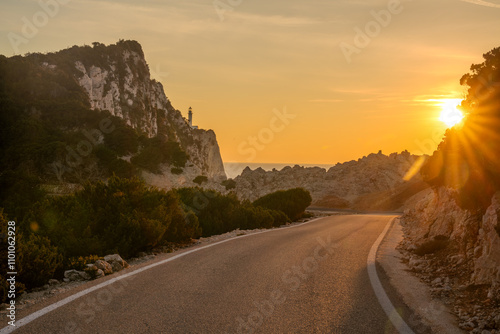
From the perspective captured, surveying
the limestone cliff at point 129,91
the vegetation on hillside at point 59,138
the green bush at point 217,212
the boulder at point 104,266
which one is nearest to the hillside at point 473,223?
the boulder at point 104,266

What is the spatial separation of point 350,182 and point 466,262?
2178 inches

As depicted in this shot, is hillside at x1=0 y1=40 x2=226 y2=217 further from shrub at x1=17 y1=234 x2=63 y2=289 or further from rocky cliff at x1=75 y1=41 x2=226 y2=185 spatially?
shrub at x1=17 y1=234 x2=63 y2=289

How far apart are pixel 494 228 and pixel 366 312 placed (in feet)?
10.5

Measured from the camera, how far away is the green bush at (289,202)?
27.4 meters

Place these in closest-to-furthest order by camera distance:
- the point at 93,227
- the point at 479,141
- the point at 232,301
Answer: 1. the point at 232,301
2. the point at 479,141
3. the point at 93,227

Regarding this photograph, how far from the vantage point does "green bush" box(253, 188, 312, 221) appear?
27.4 meters

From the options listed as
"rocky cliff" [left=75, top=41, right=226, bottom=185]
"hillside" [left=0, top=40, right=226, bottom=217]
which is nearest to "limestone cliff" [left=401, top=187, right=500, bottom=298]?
"hillside" [left=0, top=40, right=226, bottom=217]

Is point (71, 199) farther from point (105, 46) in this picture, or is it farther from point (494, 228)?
point (105, 46)

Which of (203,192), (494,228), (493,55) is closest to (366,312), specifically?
(494,228)

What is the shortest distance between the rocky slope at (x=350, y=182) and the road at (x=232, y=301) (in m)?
44.4

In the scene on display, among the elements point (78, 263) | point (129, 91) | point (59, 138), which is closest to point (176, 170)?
point (59, 138)

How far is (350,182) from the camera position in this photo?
63.0 metres

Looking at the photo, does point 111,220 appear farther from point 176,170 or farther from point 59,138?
point 176,170

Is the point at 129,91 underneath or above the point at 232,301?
above
